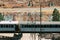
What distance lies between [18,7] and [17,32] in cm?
230

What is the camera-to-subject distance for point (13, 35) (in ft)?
49.9

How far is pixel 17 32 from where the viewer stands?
15.4 meters

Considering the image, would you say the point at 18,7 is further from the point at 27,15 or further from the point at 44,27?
the point at 44,27

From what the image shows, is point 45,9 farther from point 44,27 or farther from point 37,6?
point 44,27

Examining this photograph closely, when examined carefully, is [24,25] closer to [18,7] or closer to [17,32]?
[17,32]

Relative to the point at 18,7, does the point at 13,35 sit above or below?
below

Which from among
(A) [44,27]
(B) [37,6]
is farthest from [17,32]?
(B) [37,6]

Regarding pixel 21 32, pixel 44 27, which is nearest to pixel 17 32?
pixel 21 32

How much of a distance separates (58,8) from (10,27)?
10.6 feet

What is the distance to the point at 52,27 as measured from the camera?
614 inches

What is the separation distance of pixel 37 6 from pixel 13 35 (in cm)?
282

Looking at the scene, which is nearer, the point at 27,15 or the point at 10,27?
the point at 10,27

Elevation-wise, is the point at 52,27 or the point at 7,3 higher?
the point at 7,3

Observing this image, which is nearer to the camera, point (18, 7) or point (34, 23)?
point (34, 23)
